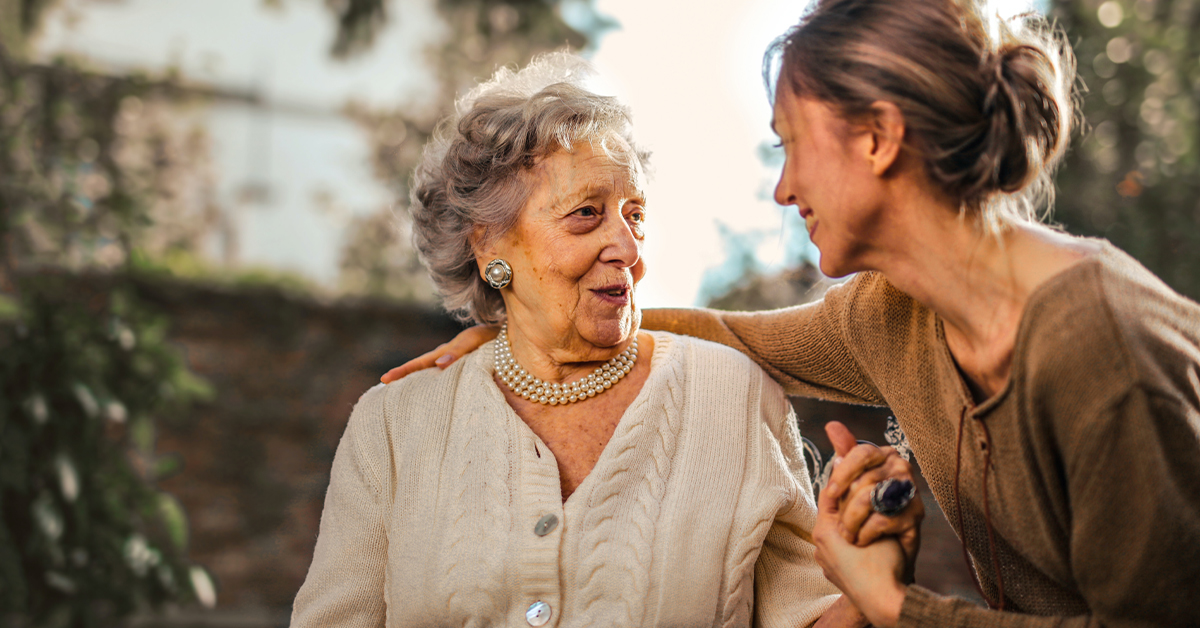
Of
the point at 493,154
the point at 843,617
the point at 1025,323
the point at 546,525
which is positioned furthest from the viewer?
the point at 493,154

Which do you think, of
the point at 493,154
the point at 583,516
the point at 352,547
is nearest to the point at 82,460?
the point at 352,547

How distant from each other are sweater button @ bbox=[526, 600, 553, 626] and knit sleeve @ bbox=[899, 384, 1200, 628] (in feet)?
3.10

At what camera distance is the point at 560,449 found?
6.44 ft

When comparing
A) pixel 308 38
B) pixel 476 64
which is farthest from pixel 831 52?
pixel 308 38

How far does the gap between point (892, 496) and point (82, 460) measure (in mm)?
3010

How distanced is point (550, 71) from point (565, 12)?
2612 mm

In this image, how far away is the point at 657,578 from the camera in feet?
5.81

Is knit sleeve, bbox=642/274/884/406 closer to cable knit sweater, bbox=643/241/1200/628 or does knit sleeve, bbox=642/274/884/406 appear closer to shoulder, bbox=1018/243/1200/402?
cable knit sweater, bbox=643/241/1200/628

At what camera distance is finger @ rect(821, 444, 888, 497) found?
1.51 metres

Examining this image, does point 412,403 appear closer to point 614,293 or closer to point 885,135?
point 614,293

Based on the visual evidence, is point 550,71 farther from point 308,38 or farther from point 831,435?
point 308,38

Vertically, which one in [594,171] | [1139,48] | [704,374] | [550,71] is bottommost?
[704,374]

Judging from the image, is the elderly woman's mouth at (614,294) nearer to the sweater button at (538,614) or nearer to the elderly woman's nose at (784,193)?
the elderly woman's nose at (784,193)

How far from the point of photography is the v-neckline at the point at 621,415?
1.86 meters
